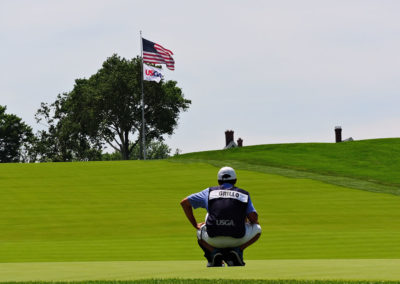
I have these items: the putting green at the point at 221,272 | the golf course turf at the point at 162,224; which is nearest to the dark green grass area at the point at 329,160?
the golf course turf at the point at 162,224

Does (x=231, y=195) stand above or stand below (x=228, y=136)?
below

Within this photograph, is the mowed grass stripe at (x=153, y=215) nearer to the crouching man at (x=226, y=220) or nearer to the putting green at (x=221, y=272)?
the putting green at (x=221, y=272)

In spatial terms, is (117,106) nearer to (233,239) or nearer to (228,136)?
(228,136)

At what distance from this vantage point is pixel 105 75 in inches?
4144

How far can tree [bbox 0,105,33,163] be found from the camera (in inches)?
4402

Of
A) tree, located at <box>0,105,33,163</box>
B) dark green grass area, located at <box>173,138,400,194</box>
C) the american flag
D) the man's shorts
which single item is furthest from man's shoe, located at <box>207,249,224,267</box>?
tree, located at <box>0,105,33,163</box>

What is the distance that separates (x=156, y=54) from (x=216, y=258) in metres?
57.5

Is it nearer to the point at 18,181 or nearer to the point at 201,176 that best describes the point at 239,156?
the point at 201,176

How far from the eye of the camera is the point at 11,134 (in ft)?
366

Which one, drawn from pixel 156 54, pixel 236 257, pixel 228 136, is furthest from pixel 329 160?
pixel 236 257

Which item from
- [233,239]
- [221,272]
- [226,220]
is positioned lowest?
[221,272]

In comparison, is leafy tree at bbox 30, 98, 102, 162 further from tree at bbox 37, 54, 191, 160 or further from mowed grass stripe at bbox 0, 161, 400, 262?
mowed grass stripe at bbox 0, 161, 400, 262

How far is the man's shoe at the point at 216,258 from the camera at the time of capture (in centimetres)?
1309

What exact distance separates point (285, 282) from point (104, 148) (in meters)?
99.5
